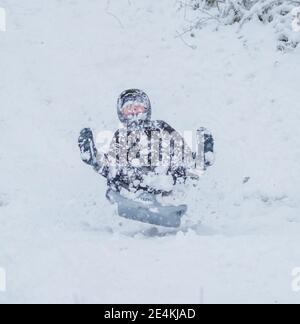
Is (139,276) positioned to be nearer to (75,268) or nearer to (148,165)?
(75,268)

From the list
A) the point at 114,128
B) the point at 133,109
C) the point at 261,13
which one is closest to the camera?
the point at 133,109

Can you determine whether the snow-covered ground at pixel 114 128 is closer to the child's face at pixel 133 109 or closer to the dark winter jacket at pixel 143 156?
the dark winter jacket at pixel 143 156

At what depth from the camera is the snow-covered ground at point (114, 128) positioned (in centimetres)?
498

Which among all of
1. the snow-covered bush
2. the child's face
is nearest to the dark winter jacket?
the child's face

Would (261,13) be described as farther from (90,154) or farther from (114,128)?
(90,154)

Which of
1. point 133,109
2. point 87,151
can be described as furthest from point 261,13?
point 87,151

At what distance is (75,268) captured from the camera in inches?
201

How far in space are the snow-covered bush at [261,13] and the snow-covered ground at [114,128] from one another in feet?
0.67

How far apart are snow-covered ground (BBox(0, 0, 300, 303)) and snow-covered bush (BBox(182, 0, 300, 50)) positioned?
0.21 meters

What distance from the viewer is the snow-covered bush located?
904 cm

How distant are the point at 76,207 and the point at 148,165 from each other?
1.16m

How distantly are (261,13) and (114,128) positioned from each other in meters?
3.51

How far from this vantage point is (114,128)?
8.54 m
